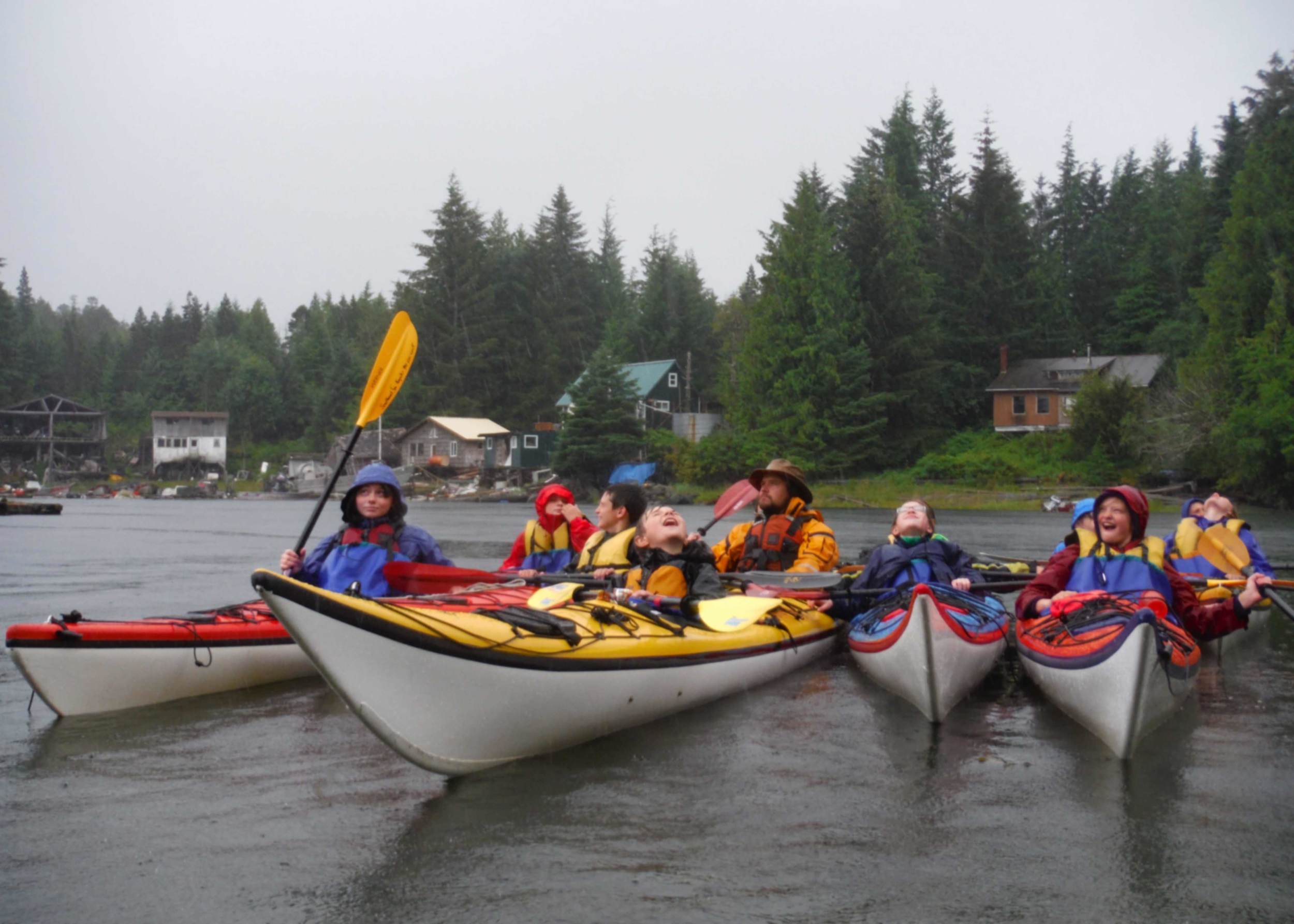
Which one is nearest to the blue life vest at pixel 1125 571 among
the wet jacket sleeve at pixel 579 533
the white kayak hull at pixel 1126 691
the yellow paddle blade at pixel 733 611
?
the white kayak hull at pixel 1126 691

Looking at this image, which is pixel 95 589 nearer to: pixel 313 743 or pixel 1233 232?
pixel 313 743

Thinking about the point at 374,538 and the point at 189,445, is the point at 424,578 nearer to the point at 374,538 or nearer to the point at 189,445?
the point at 374,538

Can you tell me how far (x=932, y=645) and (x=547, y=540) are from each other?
12.6ft

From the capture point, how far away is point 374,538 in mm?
6484

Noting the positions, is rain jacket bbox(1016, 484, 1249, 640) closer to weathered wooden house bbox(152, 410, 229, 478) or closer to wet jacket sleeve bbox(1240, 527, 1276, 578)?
wet jacket sleeve bbox(1240, 527, 1276, 578)

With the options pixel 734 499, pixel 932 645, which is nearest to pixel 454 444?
pixel 734 499

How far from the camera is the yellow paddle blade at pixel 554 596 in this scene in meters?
5.68

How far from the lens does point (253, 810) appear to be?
15.5ft

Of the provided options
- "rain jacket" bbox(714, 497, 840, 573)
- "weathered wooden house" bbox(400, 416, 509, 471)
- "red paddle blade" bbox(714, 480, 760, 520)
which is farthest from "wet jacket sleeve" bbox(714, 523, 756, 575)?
"weathered wooden house" bbox(400, 416, 509, 471)

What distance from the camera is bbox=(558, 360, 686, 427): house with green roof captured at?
53000 mm

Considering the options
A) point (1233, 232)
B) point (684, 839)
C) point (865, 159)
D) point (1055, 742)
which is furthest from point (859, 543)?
point (865, 159)

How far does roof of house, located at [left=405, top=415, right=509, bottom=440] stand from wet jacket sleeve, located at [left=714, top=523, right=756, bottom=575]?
4564cm

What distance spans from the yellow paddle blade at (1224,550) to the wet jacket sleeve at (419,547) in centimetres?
616

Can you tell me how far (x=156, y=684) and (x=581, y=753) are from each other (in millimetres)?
2869
